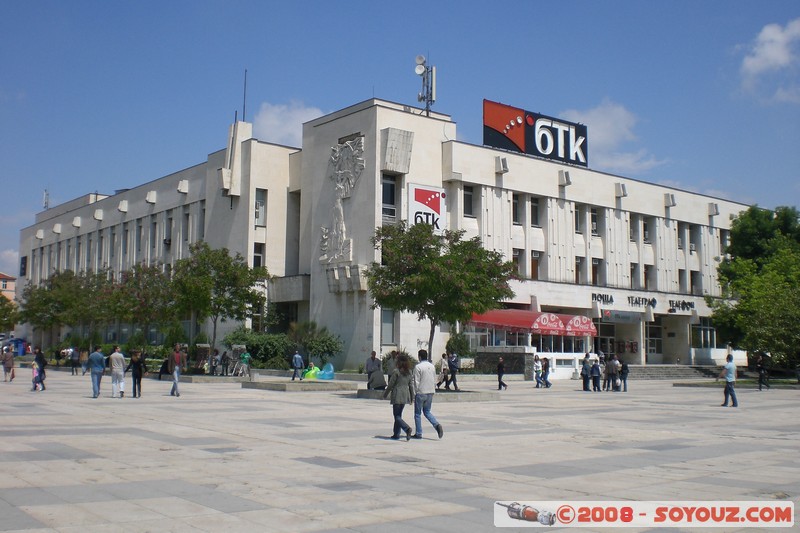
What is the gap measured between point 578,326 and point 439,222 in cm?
1146

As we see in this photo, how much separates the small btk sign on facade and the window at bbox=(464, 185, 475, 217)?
249 centimetres

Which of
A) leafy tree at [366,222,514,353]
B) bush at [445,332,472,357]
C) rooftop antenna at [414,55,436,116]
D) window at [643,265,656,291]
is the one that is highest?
rooftop antenna at [414,55,436,116]

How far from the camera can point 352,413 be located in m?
22.1

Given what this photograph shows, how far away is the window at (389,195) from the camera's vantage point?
4700 centimetres

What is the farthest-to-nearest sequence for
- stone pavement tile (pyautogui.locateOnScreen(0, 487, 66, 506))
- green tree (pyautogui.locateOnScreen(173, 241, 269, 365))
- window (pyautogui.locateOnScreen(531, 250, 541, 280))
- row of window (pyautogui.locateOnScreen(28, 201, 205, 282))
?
row of window (pyautogui.locateOnScreen(28, 201, 205, 282))
window (pyautogui.locateOnScreen(531, 250, 541, 280))
green tree (pyautogui.locateOnScreen(173, 241, 269, 365))
stone pavement tile (pyautogui.locateOnScreen(0, 487, 66, 506))

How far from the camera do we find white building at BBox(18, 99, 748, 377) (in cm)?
4697

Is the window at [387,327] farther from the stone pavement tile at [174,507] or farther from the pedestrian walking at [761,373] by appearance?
the stone pavement tile at [174,507]

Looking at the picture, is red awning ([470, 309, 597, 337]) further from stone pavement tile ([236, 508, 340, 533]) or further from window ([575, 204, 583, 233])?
stone pavement tile ([236, 508, 340, 533])

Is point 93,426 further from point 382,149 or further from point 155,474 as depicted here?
point 382,149

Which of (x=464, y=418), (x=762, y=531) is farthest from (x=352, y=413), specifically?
(x=762, y=531)

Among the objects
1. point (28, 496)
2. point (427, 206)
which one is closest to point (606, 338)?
point (427, 206)

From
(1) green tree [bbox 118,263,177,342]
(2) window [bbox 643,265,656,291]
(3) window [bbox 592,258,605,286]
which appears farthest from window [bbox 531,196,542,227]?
(1) green tree [bbox 118,263,177,342]

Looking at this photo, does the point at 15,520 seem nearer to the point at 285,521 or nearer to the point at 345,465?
the point at 285,521

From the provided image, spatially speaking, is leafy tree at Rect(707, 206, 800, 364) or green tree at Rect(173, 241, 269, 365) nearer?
leafy tree at Rect(707, 206, 800, 364)
